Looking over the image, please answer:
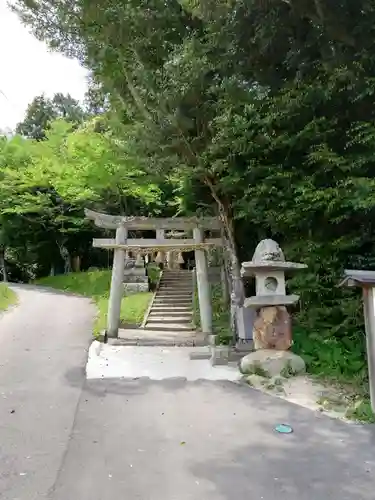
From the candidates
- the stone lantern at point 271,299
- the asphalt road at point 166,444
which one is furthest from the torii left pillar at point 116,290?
the stone lantern at point 271,299

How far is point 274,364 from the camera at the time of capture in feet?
23.3

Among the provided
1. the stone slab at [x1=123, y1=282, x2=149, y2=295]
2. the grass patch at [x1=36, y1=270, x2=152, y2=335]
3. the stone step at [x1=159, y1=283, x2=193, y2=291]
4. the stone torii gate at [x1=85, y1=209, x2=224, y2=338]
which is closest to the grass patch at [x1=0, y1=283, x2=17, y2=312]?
the grass patch at [x1=36, y1=270, x2=152, y2=335]

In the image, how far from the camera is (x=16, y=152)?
73.2 ft

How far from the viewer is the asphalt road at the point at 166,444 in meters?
3.81

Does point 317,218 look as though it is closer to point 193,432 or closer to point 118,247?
point 193,432

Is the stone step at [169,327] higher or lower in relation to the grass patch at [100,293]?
lower

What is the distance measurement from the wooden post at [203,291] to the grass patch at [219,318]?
295 mm

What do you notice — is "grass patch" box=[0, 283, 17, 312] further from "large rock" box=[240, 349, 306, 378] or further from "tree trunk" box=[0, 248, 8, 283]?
"large rock" box=[240, 349, 306, 378]

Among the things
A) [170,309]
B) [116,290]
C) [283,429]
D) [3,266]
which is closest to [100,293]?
[170,309]

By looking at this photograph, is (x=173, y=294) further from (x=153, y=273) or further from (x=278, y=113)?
(x=278, y=113)

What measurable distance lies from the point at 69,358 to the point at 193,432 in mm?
4443

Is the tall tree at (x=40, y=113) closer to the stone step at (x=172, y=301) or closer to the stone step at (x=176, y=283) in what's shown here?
the stone step at (x=176, y=283)

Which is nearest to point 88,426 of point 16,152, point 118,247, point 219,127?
point 219,127

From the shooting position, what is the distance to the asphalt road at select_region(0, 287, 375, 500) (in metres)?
3.81
